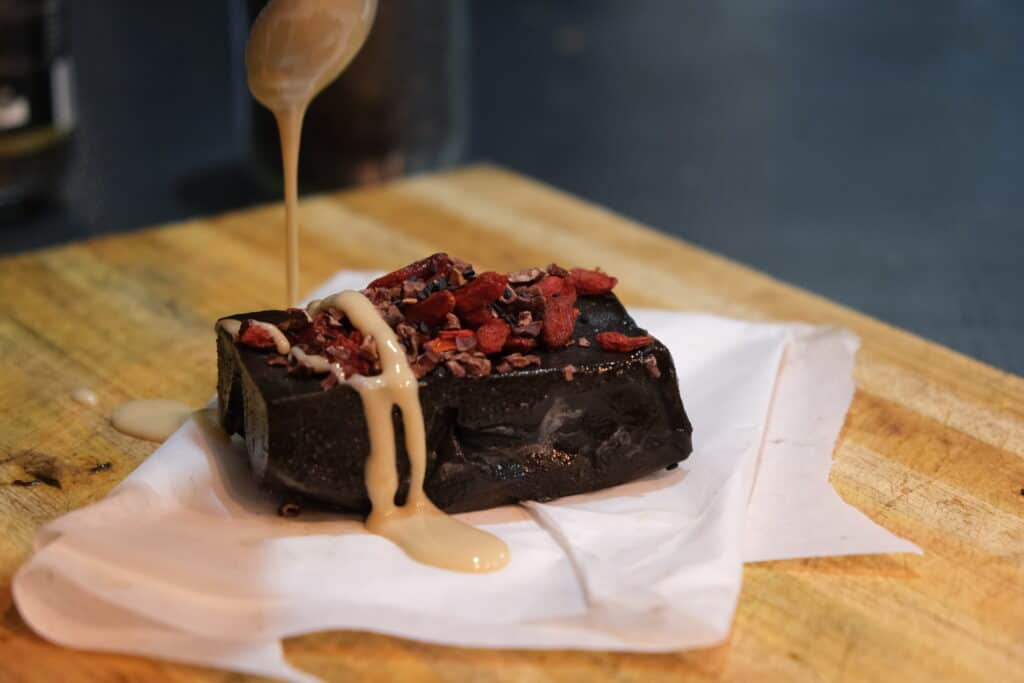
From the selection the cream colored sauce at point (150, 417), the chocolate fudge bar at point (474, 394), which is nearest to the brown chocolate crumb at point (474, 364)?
the chocolate fudge bar at point (474, 394)

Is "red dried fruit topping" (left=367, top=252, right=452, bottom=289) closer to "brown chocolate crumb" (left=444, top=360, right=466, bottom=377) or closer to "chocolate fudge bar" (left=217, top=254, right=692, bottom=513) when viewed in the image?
"chocolate fudge bar" (left=217, top=254, right=692, bottom=513)

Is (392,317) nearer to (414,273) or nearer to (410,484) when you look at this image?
(414,273)

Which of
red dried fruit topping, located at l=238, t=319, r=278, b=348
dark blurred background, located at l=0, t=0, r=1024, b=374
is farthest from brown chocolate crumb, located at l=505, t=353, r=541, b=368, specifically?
dark blurred background, located at l=0, t=0, r=1024, b=374

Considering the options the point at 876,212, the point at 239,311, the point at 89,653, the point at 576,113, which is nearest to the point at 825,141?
the point at 876,212

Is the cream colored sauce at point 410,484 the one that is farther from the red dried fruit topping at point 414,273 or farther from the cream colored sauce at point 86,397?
the cream colored sauce at point 86,397

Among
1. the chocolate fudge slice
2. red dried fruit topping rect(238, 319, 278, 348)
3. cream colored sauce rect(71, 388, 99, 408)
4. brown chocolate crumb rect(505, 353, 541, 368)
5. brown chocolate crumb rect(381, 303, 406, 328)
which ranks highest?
brown chocolate crumb rect(381, 303, 406, 328)

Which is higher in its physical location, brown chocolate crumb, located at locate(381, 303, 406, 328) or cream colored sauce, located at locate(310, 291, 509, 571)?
brown chocolate crumb, located at locate(381, 303, 406, 328)

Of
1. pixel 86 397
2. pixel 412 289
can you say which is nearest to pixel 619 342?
pixel 412 289
